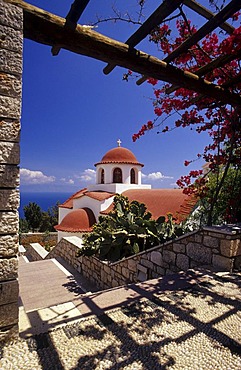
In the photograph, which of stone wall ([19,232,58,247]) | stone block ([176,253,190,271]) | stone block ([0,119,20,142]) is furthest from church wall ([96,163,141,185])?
stone block ([0,119,20,142])

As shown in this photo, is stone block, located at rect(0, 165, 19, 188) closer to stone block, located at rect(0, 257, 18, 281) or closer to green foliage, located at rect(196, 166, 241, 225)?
stone block, located at rect(0, 257, 18, 281)

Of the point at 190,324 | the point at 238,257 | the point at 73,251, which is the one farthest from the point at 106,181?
the point at 190,324

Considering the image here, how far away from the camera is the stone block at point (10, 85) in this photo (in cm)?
173

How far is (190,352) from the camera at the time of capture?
68.1 inches

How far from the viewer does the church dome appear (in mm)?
13433

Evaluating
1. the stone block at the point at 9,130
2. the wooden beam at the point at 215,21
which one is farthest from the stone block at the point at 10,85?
the wooden beam at the point at 215,21

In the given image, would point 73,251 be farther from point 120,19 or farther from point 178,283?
point 120,19

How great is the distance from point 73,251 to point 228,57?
643 cm

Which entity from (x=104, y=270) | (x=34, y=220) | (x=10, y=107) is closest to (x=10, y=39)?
(x=10, y=107)

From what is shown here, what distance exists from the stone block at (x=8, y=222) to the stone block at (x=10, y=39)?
1297mm

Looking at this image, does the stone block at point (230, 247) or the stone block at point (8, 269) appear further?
the stone block at point (230, 247)

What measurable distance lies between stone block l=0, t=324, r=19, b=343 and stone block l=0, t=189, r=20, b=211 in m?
0.96

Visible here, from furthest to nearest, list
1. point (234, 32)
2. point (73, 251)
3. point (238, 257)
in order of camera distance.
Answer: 1. point (73, 251)
2. point (238, 257)
3. point (234, 32)

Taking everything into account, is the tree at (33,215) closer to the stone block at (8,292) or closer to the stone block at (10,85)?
the stone block at (8,292)
